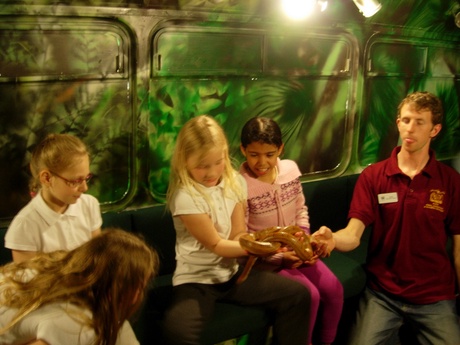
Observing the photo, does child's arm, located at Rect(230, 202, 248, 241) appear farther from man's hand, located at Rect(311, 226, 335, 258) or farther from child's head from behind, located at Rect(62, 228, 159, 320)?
child's head from behind, located at Rect(62, 228, 159, 320)

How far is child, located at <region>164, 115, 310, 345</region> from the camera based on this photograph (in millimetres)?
2443

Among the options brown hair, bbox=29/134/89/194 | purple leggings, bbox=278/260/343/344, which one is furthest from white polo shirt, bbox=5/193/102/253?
purple leggings, bbox=278/260/343/344

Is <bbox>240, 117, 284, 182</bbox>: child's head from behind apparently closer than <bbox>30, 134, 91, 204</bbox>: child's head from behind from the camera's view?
No

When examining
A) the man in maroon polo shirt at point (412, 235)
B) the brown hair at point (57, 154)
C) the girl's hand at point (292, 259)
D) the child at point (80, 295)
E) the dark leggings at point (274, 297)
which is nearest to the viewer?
the child at point (80, 295)

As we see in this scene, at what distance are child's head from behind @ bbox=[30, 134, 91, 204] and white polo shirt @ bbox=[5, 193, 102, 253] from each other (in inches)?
2.9

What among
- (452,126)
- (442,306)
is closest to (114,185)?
(442,306)

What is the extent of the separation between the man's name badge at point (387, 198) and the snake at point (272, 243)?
58cm

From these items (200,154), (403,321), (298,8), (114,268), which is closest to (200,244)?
(200,154)

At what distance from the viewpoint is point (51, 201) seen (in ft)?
7.31

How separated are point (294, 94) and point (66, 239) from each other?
2.09 meters

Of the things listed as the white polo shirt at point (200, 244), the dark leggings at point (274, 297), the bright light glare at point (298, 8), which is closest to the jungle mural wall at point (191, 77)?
the bright light glare at point (298, 8)

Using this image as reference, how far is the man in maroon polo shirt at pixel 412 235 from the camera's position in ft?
9.18

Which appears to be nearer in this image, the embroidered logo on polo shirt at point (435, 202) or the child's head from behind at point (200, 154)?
the child's head from behind at point (200, 154)

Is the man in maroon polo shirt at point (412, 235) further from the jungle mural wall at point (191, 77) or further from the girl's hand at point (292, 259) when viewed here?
the jungle mural wall at point (191, 77)
